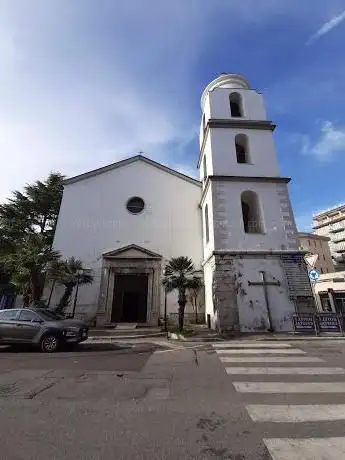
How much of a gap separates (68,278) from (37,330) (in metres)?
6.19

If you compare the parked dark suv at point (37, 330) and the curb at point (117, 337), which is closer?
the parked dark suv at point (37, 330)

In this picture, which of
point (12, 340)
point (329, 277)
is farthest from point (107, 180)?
point (329, 277)

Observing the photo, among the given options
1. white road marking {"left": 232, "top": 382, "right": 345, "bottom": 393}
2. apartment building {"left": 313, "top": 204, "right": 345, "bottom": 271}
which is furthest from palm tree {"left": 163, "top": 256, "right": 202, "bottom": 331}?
apartment building {"left": 313, "top": 204, "right": 345, "bottom": 271}

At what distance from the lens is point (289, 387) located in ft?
14.6

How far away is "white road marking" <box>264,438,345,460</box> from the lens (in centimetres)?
243

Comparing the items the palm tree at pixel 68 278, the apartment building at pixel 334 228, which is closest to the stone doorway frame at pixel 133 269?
the palm tree at pixel 68 278

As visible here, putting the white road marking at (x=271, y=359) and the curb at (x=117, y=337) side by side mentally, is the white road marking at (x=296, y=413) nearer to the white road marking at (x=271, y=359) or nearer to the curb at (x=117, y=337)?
the white road marking at (x=271, y=359)

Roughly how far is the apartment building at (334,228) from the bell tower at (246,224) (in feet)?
182

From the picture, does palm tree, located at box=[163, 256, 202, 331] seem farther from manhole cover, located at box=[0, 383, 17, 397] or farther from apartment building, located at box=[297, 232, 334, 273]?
apartment building, located at box=[297, 232, 334, 273]

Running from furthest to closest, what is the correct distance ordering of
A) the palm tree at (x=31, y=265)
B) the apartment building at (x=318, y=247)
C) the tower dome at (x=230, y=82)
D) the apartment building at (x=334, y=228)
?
the apartment building at (x=334, y=228), the apartment building at (x=318, y=247), the tower dome at (x=230, y=82), the palm tree at (x=31, y=265)

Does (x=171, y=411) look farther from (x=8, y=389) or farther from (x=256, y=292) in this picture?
(x=256, y=292)

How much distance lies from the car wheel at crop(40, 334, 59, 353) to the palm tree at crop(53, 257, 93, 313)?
20.3ft

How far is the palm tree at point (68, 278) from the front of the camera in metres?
14.8

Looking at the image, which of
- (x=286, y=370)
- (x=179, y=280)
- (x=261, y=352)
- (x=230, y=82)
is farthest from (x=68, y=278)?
(x=230, y=82)
